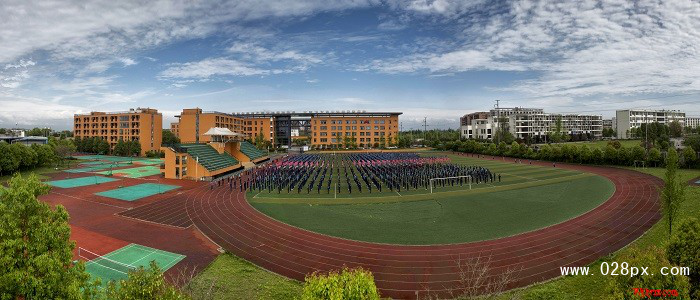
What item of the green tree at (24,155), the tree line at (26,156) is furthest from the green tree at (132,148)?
the green tree at (24,155)

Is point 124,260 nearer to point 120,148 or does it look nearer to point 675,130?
point 120,148

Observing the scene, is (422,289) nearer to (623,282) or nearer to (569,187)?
(623,282)

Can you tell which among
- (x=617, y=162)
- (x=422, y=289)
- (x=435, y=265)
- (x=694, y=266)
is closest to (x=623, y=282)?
(x=694, y=266)

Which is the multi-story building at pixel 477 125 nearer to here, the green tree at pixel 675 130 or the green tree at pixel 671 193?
the green tree at pixel 675 130

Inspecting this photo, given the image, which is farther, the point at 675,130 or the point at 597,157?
the point at 675,130

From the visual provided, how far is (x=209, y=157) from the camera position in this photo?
40375 mm

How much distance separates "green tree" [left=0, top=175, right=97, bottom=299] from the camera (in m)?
6.90

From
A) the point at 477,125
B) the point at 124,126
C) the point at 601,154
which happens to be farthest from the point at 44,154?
the point at 477,125

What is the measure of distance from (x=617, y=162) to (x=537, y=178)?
50.6 ft

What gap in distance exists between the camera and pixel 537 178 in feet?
110

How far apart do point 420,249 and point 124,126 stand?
75.6 m

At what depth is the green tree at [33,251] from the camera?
690 cm

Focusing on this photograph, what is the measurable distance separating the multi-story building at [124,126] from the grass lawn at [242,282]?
217 ft

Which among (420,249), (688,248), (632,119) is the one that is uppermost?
(632,119)
